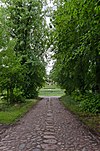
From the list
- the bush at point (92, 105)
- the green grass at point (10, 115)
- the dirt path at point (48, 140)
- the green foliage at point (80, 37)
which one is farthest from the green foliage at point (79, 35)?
the green grass at point (10, 115)

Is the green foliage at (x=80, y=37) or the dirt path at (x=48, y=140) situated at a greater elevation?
the green foliage at (x=80, y=37)

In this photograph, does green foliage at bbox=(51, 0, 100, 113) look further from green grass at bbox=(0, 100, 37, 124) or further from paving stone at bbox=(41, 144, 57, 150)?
green grass at bbox=(0, 100, 37, 124)

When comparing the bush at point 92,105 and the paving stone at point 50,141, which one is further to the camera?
the bush at point 92,105

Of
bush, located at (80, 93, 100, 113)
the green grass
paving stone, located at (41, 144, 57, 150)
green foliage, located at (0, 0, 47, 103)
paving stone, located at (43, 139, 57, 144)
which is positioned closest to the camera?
paving stone, located at (41, 144, 57, 150)

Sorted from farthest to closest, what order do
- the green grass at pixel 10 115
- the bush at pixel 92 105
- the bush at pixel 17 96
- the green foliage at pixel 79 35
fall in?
the bush at pixel 17 96, the bush at pixel 92 105, the green grass at pixel 10 115, the green foliage at pixel 79 35

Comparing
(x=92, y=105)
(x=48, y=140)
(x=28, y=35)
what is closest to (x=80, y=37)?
(x=48, y=140)

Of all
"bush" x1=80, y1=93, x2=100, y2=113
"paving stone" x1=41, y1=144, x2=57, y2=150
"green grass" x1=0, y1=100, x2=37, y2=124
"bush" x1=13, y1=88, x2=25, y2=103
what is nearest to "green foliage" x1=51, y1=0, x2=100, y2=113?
"bush" x1=80, y1=93, x2=100, y2=113

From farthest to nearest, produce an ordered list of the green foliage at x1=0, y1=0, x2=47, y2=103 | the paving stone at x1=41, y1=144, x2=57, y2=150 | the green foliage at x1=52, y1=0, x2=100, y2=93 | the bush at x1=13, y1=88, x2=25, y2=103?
the green foliage at x1=0, y1=0, x2=47, y2=103 → the bush at x1=13, y1=88, x2=25, y2=103 → the green foliage at x1=52, y1=0, x2=100, y2=93 → the paving stone at x1=41, y1=144, x2=57, y2=150

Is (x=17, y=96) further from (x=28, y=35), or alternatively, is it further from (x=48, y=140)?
(x=48, y=140)

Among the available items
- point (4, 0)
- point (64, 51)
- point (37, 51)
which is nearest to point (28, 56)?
point (37, 51)

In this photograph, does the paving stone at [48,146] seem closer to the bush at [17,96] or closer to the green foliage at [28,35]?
the bush at [17,96]

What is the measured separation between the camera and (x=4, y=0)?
30.1 meters

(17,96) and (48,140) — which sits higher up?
(17,96)

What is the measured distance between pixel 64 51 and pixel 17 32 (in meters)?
15.8
